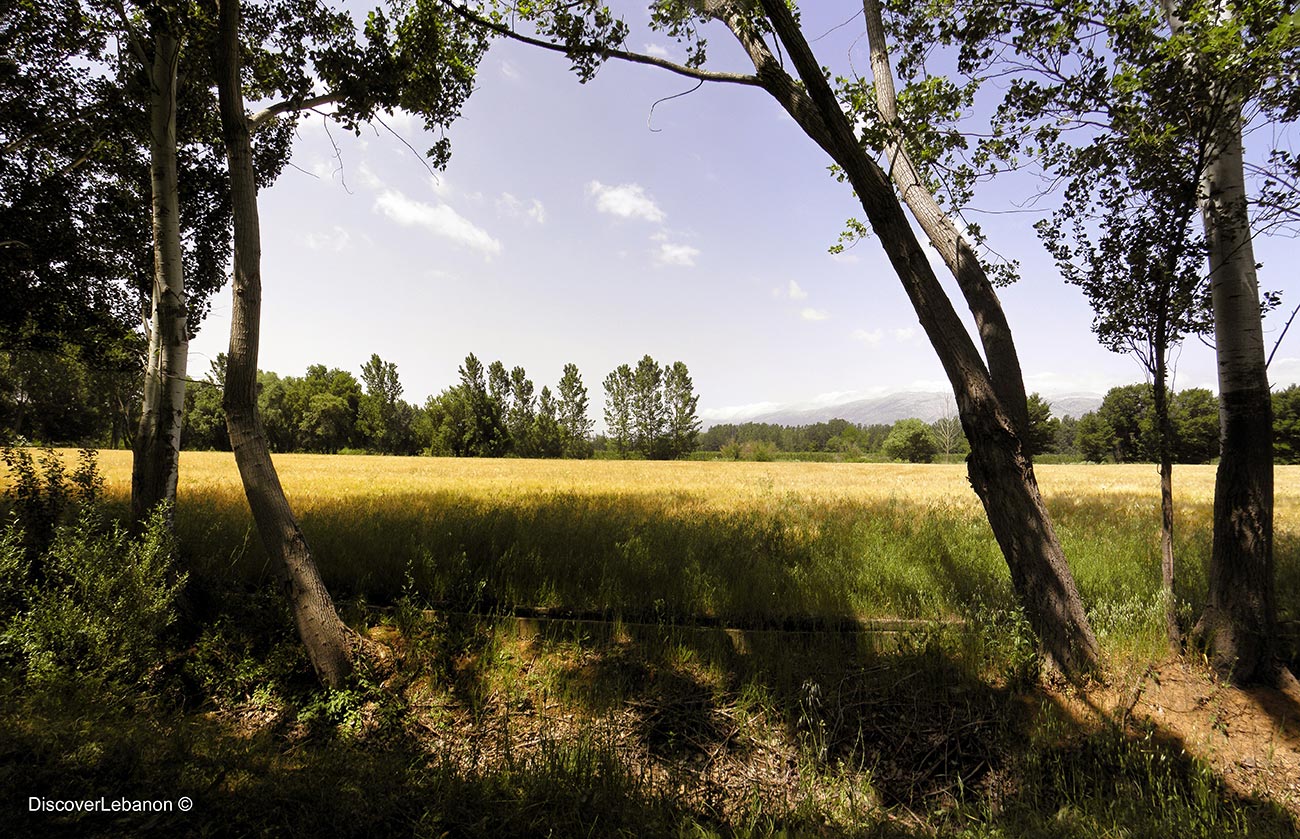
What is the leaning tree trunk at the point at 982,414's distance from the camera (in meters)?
4.13

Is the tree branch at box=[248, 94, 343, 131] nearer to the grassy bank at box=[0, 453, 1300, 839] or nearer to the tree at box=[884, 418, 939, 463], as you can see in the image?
the grassy bank at box=[0, 453, 1300, 839]

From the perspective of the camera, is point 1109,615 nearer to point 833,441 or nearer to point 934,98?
point 934,98

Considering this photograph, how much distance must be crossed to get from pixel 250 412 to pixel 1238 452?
9181 mm

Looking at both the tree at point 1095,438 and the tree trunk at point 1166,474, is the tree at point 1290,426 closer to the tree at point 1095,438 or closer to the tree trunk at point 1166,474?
the tree at point 1095,438

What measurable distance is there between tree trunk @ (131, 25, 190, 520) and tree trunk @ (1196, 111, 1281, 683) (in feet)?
35.4

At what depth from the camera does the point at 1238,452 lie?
4117mm

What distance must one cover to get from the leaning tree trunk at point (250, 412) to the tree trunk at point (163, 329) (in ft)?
6.20

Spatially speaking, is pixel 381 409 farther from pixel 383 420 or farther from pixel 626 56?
pixel 626 56

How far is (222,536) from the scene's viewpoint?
20.7 ft

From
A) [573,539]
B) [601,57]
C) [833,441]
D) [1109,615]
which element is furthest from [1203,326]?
[833,441]

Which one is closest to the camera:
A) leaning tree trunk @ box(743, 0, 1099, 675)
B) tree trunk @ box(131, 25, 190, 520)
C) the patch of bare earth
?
the patch of bare earth

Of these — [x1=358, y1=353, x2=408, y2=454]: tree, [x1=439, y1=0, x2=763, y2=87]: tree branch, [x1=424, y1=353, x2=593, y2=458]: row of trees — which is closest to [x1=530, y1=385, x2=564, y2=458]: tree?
[x1=424, y1=353, x2=593, y2=458]: row of trees

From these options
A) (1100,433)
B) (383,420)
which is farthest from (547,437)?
(1100,433)

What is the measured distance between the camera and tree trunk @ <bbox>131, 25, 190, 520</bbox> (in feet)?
17.2
